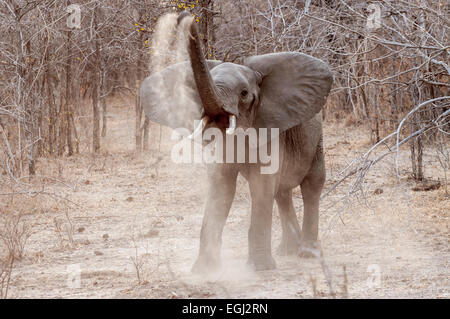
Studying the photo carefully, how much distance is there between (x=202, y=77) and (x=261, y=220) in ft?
5.09

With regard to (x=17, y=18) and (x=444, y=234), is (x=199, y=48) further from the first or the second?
(x=17, y=18)

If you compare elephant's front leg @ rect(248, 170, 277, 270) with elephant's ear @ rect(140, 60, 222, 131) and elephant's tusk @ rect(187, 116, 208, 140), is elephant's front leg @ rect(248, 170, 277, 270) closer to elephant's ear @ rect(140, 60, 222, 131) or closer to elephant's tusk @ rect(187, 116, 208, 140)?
elephant's ear @ rect(140, 60, 222, 131)

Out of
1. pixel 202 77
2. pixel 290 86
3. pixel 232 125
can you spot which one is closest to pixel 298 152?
pixel 290 86

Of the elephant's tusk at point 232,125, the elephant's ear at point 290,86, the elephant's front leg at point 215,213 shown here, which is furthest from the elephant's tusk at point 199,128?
the elephant's ear at point 290,86

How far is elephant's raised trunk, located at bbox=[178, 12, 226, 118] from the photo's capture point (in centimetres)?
409

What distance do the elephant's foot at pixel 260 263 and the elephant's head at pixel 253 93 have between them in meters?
1.04

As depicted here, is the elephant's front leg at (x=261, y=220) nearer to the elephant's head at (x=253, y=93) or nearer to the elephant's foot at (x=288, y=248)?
the elephant's head at (x=253, y=93)

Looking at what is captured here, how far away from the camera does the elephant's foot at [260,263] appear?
536cm

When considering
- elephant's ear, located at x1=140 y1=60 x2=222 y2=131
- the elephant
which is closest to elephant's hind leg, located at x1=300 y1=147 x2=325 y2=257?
the elephant

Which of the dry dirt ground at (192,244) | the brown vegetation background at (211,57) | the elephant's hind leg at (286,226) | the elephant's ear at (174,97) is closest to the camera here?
the dry dirt ground at (192,244)

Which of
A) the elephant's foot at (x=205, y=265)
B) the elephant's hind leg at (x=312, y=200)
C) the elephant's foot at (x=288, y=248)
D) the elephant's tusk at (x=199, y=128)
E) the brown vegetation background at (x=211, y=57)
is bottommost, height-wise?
the elephant's foot at (x=205, y=265)

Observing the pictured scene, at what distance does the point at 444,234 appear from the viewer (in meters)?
6.36

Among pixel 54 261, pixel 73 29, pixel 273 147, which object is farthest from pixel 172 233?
pixel 73 29

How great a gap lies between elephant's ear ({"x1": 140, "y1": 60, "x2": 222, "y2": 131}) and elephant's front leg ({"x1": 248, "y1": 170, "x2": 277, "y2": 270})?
0.78 m
